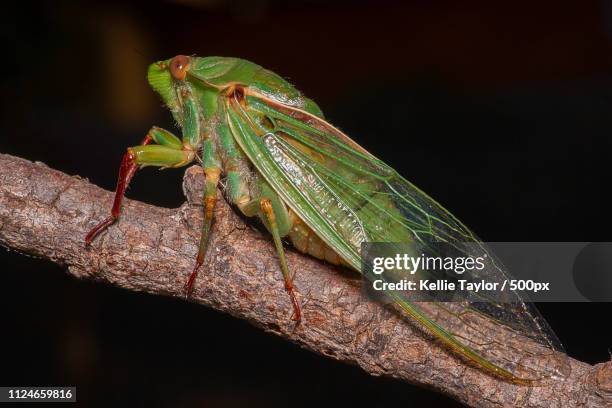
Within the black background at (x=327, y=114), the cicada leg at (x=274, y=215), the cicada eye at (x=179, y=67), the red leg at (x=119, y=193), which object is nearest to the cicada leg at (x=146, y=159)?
the red leg at (x=119, y=193)

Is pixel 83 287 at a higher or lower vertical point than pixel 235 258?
higher

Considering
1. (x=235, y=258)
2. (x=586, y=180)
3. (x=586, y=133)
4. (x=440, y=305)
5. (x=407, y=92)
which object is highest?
(x=407, y=92)

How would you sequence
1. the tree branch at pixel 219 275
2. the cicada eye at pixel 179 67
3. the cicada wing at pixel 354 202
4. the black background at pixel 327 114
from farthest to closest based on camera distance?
the black background at pixel 327 114 → the cicada eye at pixel 179 67 → the cicada wing at pixel 354 202 → the tree branch at pixel 219 275

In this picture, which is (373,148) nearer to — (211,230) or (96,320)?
(96,320)

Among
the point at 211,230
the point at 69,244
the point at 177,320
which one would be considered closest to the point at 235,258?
the point at 211,230

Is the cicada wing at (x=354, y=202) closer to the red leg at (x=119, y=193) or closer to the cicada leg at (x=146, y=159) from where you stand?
the cicada leg at (x=146, y=159)

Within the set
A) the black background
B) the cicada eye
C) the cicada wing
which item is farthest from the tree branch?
the black background

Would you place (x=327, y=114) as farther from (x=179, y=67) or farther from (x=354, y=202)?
(x=354, y=202)
